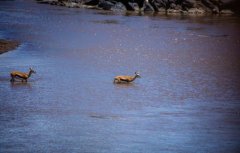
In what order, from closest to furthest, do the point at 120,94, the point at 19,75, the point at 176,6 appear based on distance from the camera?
the point at 120,94 < the point at 19,75 < the point at 176,6

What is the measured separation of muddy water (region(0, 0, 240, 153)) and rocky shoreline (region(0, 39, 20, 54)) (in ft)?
1.57

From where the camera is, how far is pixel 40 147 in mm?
14156

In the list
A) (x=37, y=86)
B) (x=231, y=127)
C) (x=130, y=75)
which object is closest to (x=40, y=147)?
(x=231, y=127)

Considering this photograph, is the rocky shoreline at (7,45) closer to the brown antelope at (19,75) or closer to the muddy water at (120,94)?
the muddy water at (120,94)

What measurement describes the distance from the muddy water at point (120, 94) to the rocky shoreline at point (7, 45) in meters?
0.48

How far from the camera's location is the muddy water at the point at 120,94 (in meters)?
15.0

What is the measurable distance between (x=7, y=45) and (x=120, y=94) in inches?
501

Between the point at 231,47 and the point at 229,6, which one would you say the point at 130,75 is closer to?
the point at 231,47

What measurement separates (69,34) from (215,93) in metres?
18.4

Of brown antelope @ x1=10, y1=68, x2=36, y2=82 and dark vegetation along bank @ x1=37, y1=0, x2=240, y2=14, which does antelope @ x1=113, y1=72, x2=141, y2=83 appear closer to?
brown antelope @ x1=10, y1=68, x2=36, y2=82

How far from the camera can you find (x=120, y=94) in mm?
20078

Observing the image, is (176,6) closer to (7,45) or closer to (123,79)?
(7,45)

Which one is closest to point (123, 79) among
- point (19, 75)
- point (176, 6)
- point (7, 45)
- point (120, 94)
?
point (120, 94)

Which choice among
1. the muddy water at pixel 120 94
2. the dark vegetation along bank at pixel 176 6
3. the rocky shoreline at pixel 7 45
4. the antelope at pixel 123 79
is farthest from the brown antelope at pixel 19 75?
the dark vegetation along bank at pixel 176 6
